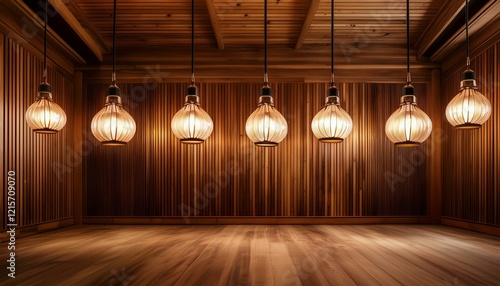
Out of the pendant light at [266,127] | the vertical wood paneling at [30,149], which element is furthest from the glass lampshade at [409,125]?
the vertical wood paneling at [30,149]

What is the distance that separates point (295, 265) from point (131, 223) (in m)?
3.42

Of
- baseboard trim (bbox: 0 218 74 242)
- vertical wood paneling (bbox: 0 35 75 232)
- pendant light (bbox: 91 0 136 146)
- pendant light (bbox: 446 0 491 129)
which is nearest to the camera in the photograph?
pendant light (bbox: 91 0 136 146)

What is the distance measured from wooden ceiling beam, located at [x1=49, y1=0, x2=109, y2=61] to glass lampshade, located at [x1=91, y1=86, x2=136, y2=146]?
1.69 m

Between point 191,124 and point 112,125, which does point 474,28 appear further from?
point 112,125

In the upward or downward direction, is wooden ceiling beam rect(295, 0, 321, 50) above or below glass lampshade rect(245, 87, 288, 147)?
above

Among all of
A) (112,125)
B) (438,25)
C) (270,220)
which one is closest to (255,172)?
(270,220)

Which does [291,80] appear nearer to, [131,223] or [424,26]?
[424,26]

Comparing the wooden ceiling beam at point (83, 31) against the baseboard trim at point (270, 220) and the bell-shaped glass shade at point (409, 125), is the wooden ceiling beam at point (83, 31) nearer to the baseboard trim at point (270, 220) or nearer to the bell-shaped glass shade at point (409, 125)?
the baseboard trim at point (270, 220)

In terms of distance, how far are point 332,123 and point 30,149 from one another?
354 cm

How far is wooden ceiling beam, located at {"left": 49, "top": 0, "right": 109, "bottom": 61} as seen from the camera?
4008 millimetres

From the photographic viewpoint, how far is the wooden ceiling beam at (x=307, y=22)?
412 cm

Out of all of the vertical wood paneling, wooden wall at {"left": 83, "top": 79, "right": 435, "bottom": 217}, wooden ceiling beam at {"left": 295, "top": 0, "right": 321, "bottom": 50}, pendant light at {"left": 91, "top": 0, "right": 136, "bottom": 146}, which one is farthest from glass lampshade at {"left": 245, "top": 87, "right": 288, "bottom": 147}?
the vertical wood paneling

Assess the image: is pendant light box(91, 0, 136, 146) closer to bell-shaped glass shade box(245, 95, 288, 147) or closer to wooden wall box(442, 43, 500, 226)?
bell-shaped glass shade box(245, 95, 288, 147)

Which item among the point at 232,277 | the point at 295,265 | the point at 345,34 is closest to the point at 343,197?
the point at 345,34
